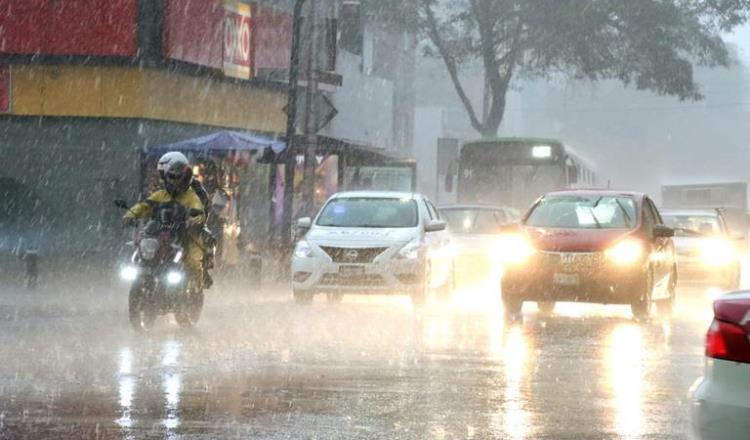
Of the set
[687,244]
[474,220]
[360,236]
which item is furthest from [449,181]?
[360,236]

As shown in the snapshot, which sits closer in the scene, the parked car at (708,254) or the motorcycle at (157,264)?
the motorcycle at (157,264)

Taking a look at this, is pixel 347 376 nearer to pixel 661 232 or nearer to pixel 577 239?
pixel 577 239

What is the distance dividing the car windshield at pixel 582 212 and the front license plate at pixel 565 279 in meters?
0.99

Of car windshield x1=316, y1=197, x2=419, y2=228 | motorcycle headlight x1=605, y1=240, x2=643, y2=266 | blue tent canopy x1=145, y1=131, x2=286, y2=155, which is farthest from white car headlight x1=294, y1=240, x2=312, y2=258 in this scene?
blue tent canopy x1=145, y1=131, x2=286, y2=155

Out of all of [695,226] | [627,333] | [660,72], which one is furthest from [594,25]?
[627,333]

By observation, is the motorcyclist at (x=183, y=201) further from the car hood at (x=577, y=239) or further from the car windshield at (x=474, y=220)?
the car windshield at (x=474, y=220)

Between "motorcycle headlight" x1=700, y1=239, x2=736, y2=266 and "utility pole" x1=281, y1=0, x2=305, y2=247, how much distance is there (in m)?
7.50

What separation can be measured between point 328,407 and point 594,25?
40.6 metres

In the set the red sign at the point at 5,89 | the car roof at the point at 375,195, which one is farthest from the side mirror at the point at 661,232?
the red sign at the point at 5,89

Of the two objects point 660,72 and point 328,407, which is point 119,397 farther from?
point 660,72

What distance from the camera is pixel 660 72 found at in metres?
51.7

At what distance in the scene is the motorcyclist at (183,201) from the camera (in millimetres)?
17078

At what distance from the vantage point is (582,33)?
164 ft

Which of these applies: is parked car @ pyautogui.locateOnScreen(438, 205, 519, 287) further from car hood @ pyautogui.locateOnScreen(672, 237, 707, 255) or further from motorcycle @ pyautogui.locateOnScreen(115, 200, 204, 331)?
motorcycle @ pyautogui.locateOnScreen(115, 200, 204, 331)
